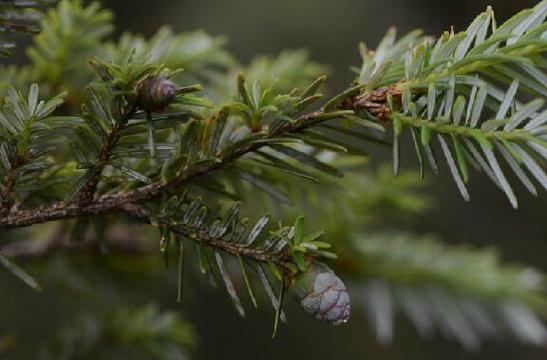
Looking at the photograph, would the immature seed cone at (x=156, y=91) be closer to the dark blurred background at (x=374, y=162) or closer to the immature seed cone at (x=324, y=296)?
the immature seed cone at (x=324, y=296)

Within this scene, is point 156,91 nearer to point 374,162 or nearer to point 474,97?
point 474,97

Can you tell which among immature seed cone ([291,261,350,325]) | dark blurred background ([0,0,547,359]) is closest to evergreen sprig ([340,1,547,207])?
immature seed cone ([291,261,350,325])

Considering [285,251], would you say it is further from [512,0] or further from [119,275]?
[512,0]

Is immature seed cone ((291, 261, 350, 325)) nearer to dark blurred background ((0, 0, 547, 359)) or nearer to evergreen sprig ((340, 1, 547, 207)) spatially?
evergreen sprig ((340, 1, 547, 207))

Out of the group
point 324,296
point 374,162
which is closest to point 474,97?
point 324,296

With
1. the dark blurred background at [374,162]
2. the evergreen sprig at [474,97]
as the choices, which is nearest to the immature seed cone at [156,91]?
the evergreen sprig at [474,97]

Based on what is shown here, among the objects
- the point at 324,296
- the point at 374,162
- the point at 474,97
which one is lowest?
the point at 374,162

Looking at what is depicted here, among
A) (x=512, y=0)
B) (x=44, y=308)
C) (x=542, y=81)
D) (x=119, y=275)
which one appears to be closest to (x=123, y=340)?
(x=119, y=275)

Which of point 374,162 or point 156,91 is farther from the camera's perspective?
point 374,162
